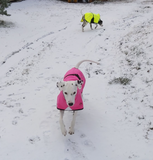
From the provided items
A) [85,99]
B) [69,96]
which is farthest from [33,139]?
[85,99]

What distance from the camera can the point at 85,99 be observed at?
5.18 m

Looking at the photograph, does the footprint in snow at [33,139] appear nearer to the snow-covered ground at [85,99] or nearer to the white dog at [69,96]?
the snow-covered ground at [85,99]

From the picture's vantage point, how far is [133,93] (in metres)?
5.20

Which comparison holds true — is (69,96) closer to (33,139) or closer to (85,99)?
(33,139)

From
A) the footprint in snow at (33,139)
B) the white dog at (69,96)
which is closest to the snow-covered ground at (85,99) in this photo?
the footprint in snow at (33,139)

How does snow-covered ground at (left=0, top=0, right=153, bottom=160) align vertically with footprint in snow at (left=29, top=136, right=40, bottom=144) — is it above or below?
above

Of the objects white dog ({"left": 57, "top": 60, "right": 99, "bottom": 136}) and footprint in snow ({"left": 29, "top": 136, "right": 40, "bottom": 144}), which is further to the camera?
footprint in snow ({"left": 29, "top": 136, "right": 40, "bottom": 144})

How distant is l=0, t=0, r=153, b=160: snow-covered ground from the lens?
3498mm

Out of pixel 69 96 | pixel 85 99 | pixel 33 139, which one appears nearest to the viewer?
pixel 69 96

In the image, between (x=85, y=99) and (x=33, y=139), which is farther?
(x=85, y=99)

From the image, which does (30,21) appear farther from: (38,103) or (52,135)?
(52,135)

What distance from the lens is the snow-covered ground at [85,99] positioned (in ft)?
11.5

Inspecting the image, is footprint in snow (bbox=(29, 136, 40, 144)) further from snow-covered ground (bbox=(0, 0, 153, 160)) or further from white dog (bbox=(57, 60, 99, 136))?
white dog (bbox=(57, 60, 99, 136))

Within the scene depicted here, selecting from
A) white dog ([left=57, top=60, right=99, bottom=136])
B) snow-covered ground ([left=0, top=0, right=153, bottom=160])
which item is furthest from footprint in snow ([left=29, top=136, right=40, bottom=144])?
white dog ([left=57, top=60, right=99, bottom=136])
